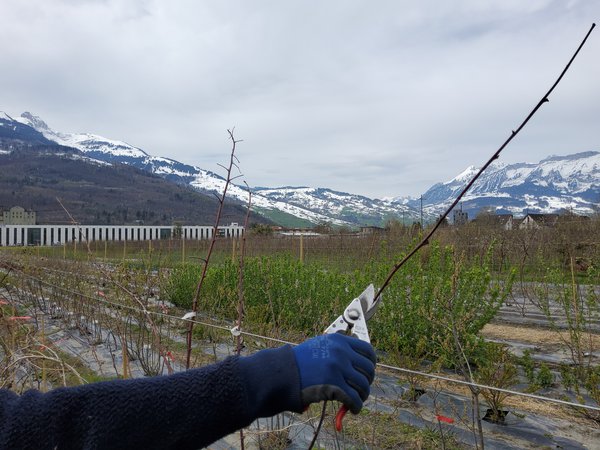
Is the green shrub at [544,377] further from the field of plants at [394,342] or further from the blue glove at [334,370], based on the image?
the blue glove at [334,370]

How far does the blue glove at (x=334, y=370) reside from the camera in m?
0.86

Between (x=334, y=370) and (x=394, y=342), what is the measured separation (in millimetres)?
3495

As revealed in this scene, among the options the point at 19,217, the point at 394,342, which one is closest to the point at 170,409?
the point at 394,342

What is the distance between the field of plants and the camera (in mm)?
2928

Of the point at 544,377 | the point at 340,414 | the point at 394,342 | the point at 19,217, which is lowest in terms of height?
the point at 544,377

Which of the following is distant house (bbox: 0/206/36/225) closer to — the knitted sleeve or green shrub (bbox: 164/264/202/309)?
green shrub (bbox: 164/264/202/309)

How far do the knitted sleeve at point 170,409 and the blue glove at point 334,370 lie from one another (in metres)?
0.02

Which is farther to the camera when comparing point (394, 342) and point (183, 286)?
point (183, 286)

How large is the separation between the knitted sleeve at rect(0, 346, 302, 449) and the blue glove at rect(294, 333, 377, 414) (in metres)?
0.02

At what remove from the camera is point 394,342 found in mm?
4176

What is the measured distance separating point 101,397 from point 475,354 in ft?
13.6

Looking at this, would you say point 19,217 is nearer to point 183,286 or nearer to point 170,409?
point 183,286

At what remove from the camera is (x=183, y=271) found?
27.4 feet

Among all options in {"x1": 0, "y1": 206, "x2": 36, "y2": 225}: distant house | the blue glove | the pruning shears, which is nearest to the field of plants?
the pruning shears
